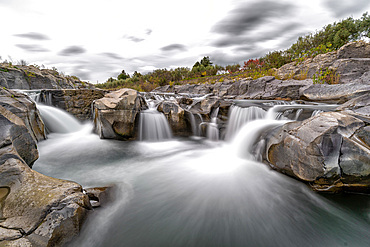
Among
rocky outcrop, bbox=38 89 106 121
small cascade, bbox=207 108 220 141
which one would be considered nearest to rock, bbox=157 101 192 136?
small cascade, bbox=207 108 220 141

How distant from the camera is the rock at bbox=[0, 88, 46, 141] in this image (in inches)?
159

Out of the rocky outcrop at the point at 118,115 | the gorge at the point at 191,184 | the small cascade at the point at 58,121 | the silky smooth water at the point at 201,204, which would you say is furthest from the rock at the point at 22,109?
the rocky outcrop at the point at 118,115

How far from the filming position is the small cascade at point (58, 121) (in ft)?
21.2

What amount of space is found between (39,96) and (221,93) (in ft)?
46.1

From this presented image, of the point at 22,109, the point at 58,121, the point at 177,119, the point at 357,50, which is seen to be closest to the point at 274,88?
the point at 357,50

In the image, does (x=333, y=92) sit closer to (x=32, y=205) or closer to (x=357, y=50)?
(x=357, y=50)

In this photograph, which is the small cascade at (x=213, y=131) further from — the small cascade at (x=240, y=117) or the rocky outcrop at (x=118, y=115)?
the rocky outcrop at (x=118, y=115)

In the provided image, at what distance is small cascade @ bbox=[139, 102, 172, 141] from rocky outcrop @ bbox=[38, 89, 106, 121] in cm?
386

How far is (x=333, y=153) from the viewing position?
2730mm

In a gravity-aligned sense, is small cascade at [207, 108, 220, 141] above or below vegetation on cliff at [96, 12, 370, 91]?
below

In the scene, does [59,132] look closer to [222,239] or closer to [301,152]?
[222,239]

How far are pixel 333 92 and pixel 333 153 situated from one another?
6781mm

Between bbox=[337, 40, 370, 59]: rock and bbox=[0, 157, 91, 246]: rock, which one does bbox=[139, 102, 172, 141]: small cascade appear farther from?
bbox=[337, 40, 370, 59]: rock

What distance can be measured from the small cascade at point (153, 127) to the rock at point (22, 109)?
11.3 ft
